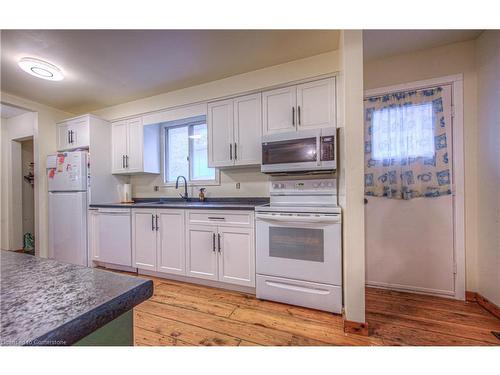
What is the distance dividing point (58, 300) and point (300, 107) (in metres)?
A: 2.28

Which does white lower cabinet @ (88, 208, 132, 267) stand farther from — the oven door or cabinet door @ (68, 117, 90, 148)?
the oven door

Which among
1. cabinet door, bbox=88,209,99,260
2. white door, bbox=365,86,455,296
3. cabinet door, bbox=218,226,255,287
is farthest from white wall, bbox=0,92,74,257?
white door, bbox=365,86,455,296

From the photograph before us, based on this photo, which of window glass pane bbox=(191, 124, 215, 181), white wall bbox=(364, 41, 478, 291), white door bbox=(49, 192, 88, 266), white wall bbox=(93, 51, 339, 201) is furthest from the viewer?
window glass pane bbox=(191, 124, 215, 181)

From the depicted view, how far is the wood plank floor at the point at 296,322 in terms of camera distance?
145 cm

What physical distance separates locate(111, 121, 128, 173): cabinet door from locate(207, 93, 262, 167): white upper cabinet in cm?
152

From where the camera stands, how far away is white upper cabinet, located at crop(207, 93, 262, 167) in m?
2.40

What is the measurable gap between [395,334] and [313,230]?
904 mm

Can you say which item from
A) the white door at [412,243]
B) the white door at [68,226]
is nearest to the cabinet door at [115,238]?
the white door at [68,226]

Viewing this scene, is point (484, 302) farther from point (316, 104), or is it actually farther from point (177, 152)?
point (177, 152)

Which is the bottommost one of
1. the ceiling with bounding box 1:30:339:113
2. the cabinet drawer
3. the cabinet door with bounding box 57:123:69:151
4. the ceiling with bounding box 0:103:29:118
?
the cabinet drawer

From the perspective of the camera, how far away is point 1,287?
1.53 ft
